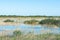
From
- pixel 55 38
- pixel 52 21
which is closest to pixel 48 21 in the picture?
pixel 52 21

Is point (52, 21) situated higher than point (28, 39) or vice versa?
point (28, 39)

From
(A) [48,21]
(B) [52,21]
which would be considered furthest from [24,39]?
(A) [48,21]

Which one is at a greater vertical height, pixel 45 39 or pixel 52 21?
pixel 45 39

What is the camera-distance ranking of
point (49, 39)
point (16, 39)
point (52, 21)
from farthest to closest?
point (52, 21), point (49, 39), point (16, 39)

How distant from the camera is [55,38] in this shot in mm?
10297

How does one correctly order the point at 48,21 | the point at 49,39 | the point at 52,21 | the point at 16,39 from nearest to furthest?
the point at 16,39
the point at 49,39
the point at 52,21
the point at 48,21

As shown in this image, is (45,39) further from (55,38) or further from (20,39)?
(20,39)

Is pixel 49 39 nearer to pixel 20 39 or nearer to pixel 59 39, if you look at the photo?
pixel 59 39

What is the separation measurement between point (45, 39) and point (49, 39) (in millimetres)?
203

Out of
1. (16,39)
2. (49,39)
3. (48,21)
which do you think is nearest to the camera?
(16,39)

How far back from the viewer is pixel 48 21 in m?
33.5

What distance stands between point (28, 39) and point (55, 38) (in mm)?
1522

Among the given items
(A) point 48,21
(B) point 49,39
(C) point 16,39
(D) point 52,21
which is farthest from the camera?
(A) point 48,21

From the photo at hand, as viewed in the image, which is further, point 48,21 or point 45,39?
point 48,21
